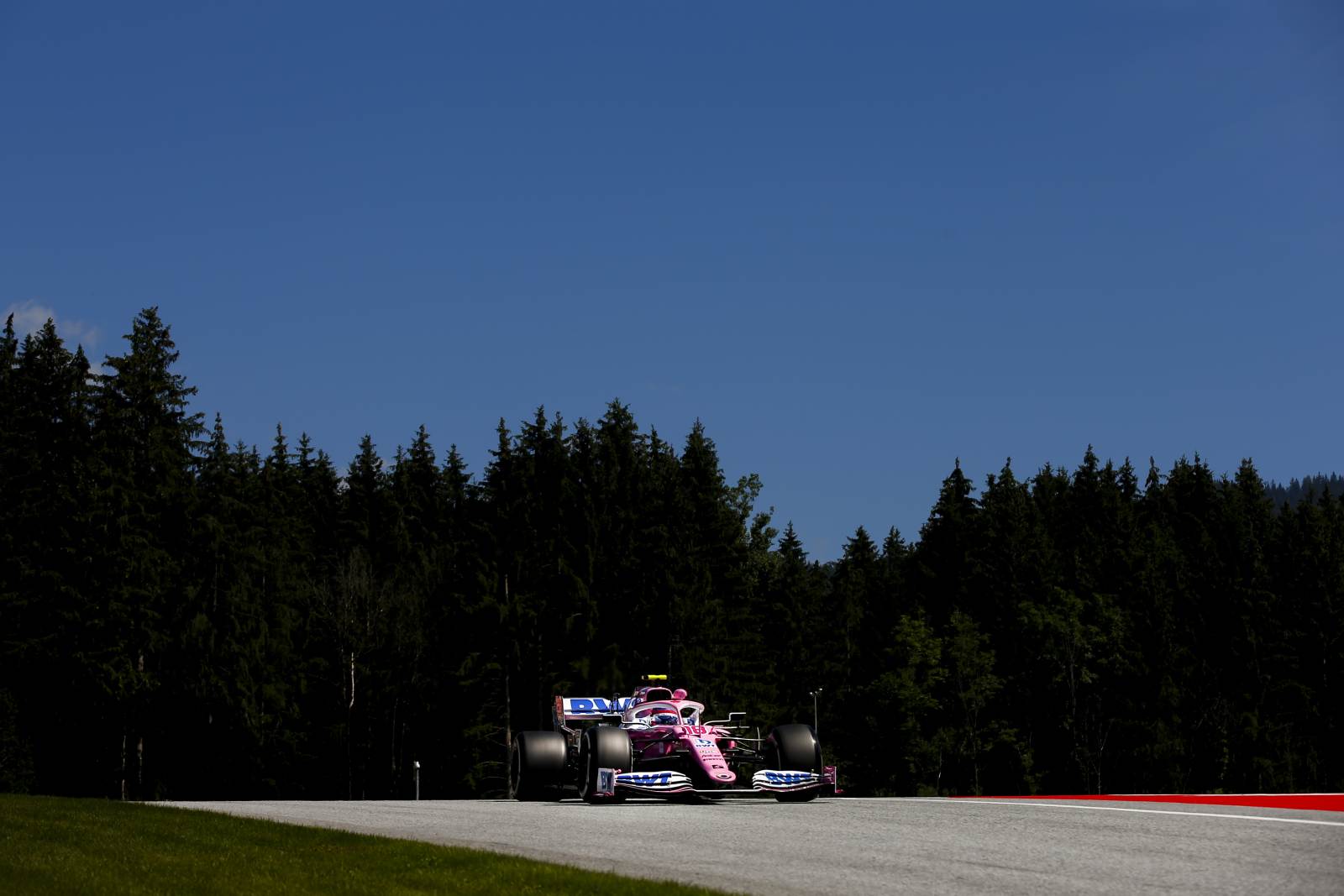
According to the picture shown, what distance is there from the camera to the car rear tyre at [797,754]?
2608 cm

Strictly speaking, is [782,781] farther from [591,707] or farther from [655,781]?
[591,707]

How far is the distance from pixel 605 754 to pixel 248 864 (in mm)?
9268

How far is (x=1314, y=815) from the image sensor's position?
18.5 metres

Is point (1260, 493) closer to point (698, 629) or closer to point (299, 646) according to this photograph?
point (698, 629)

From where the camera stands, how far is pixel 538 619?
69812mm

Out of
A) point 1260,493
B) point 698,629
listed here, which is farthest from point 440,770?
point 1260,493

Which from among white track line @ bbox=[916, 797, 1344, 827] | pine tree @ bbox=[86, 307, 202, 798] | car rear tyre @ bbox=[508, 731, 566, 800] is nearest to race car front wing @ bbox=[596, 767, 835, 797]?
white track line @ bbox=[916, 797, 1344, 827]

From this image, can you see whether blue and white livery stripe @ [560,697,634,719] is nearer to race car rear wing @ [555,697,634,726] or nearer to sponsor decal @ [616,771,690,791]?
race car rear wing @ [555,697,634,726]

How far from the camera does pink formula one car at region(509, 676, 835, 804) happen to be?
25.8 m

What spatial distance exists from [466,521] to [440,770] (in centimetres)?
1366

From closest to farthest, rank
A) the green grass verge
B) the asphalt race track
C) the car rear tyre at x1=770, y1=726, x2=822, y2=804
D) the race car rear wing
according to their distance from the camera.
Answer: the asphalt race track, the green grass verge, the car rear tyre at x1=770, y1=726, x2=822, y2=804, the race car rear wing

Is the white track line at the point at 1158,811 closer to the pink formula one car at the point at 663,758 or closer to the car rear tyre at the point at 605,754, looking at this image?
the pink formula one car at the point at 663,758

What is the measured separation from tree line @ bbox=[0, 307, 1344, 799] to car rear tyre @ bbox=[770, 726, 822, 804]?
40748 mm

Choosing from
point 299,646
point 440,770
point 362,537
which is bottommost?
point 440,770
